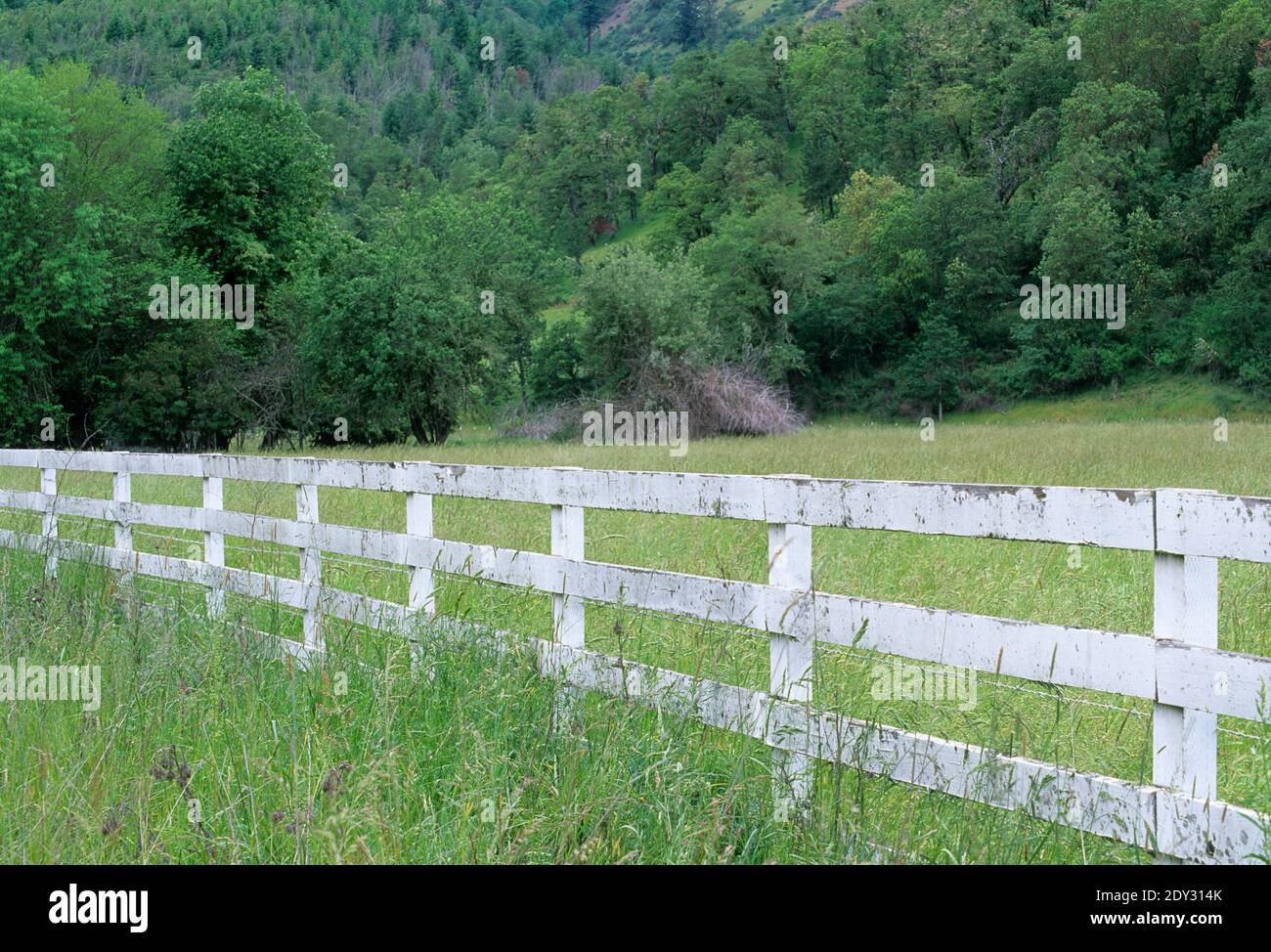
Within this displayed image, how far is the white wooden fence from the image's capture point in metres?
3.39

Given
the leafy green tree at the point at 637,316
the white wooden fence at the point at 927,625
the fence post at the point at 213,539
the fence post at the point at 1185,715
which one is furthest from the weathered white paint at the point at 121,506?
the leafy green tree at the point at 637,316

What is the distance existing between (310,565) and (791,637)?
4.10 metres

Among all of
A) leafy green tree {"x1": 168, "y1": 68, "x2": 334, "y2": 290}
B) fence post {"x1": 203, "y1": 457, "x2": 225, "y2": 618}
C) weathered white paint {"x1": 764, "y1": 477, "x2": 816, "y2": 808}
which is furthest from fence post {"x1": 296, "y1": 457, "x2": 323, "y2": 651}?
leafy green tree {"x1": 168, "y1": 68, "x2": 334, "y2": 290}

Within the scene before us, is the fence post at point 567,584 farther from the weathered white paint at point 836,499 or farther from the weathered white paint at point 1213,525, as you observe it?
the weathered white paint at point 1213,525

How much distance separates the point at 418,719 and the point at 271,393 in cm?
3877

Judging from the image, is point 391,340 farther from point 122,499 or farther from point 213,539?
point 213,539

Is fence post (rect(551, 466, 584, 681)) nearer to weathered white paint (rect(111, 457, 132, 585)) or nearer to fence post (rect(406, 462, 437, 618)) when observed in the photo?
fence post (rect(406, 462, 437, 618))

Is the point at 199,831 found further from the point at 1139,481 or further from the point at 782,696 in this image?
the point at 1139,481

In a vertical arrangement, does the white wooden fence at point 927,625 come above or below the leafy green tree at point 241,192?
below

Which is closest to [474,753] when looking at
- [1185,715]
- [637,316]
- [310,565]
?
[1185,715]

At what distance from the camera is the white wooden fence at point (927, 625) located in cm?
339

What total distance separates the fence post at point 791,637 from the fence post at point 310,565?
355 centimetres

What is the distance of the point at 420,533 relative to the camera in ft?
22.4

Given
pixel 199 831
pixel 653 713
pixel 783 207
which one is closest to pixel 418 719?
pixel 653 713
